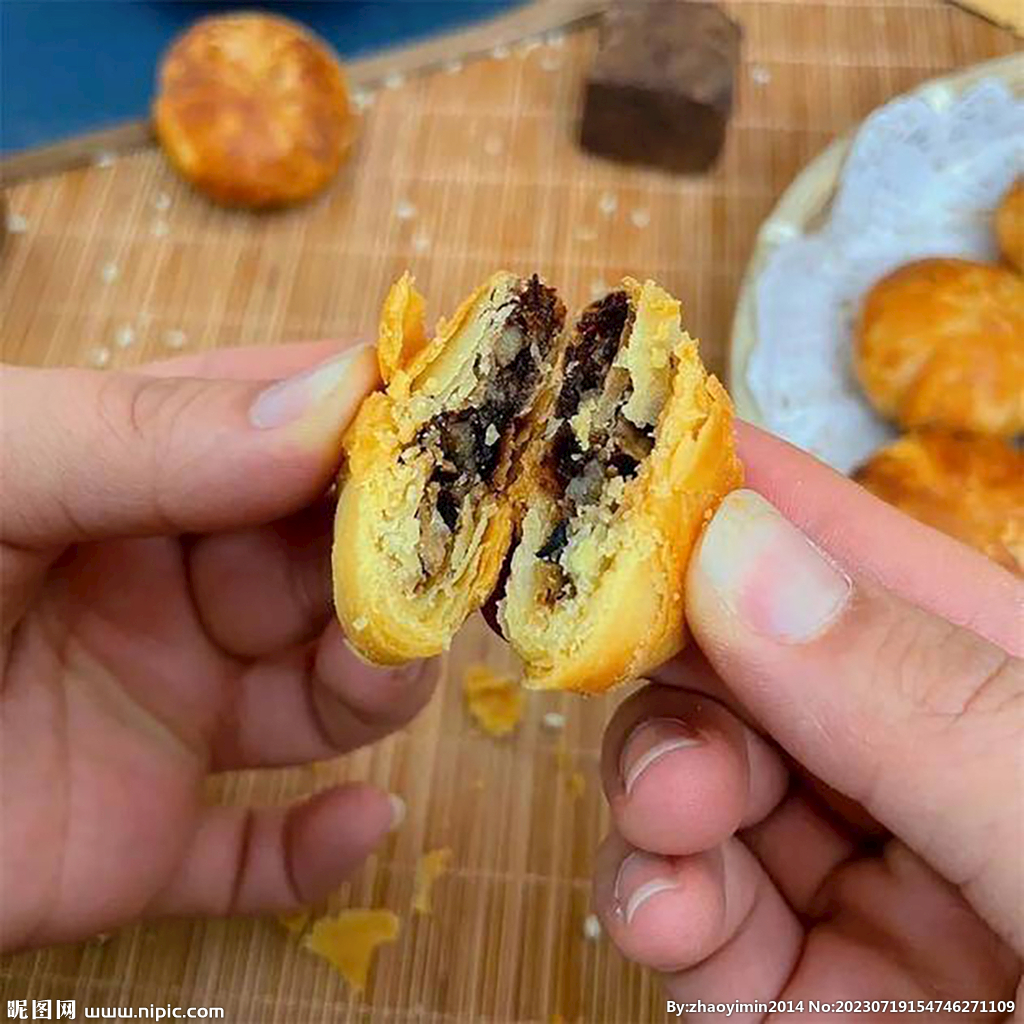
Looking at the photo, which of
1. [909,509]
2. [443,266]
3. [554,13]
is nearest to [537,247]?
[443,266]

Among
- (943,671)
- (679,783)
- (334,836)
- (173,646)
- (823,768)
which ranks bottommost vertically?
(334,836)

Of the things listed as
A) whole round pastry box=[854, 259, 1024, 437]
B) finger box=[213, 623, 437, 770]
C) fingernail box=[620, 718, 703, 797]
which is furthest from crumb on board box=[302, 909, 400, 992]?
whole round pastry box=[854, 259, 1024, 437]

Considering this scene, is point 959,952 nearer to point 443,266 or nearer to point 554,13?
point 443,266

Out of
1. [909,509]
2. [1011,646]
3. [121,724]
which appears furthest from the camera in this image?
[909,509]

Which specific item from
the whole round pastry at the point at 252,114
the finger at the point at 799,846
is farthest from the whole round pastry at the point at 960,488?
the whole round pastry at the point at 252,114

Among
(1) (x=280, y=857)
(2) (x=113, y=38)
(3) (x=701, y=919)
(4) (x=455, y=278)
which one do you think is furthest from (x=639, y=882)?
(2) (x=113, y=38)

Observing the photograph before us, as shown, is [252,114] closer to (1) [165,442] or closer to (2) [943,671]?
(1) [165,442]
